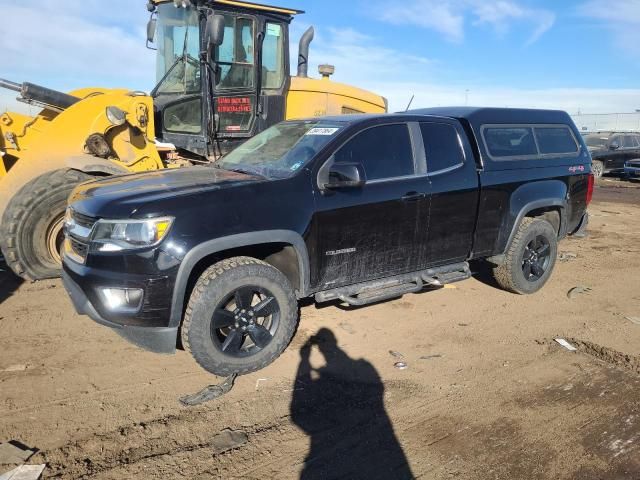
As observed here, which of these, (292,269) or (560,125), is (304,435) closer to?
(292,269)

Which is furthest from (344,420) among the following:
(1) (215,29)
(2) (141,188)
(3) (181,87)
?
(3) (181,87)

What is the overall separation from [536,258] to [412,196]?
2174 millimetres

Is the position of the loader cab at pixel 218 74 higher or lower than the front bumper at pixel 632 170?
higher

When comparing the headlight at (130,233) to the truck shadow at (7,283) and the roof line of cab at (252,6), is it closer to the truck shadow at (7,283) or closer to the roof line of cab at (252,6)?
the truck shadow at (7,283)

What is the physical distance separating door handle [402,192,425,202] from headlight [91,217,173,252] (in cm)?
205

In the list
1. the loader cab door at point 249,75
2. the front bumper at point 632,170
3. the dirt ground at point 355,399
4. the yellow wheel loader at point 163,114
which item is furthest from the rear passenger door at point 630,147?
the loader cab door at point 249,75

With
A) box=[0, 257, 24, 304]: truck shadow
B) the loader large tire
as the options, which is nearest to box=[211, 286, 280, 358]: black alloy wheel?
the loader large tire

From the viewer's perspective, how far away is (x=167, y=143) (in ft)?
22.1

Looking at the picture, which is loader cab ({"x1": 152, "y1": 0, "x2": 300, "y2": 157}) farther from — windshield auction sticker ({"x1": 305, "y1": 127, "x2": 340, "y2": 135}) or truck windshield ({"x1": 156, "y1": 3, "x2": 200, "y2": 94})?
windshield auction sticker ({"x1": 305, "y1": 127, "x2": 340, "y2": 135})

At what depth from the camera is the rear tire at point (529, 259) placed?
5461 millimetres

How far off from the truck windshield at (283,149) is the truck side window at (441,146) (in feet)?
3.02

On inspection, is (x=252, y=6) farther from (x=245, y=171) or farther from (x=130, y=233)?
(x=130, y=233)

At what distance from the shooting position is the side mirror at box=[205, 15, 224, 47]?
19.1 ft

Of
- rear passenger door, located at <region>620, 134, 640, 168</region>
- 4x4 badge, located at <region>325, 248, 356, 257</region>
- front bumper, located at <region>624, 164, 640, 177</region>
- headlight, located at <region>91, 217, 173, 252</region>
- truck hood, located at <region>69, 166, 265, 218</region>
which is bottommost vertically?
4x4 badge, located at <region>325, 248, 356, 257</region>
